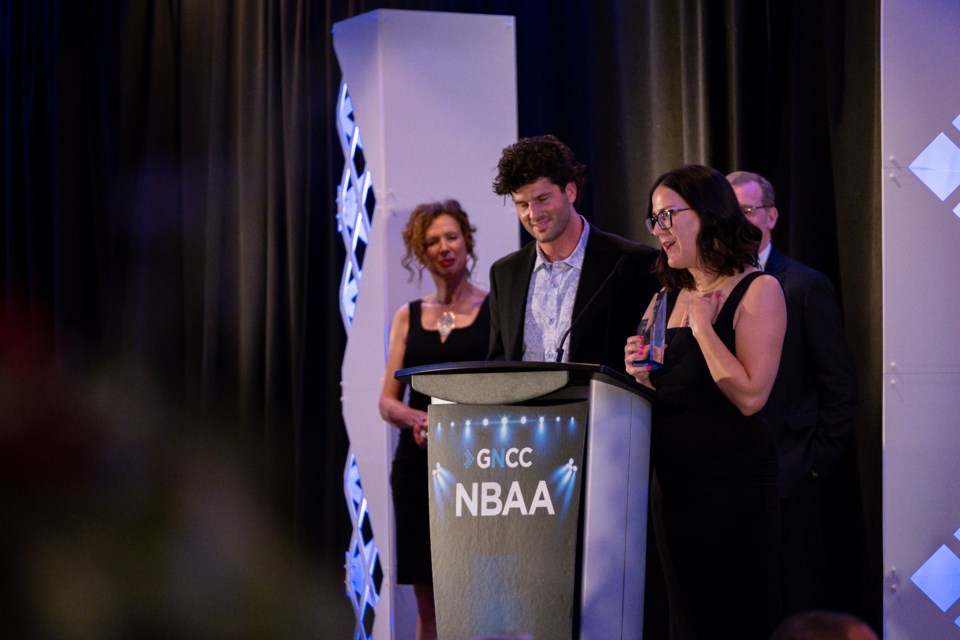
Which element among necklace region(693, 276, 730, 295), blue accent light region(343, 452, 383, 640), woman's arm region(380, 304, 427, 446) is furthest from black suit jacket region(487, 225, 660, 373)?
blue accent light region(343, 452, 383, 640)

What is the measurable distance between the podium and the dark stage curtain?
175cm

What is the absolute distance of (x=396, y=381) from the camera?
354 centimetres

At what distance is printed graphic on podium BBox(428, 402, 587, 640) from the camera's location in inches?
74.3

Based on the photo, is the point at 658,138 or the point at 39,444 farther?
the point at 39,444

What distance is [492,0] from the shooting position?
14.2 ft

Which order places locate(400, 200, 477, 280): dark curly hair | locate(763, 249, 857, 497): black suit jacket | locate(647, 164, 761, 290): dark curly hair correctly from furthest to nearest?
locate(400, 200, 477, 280): dark curly hair → locate(763, 249, 857, 497): black suit jacket → locate(647, 164, 761, 290): dark curly hair

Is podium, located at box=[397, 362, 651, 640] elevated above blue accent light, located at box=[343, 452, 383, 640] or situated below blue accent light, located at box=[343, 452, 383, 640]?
above

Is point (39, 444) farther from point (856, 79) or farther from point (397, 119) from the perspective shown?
point (856, 79)

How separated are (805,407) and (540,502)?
1503 mm

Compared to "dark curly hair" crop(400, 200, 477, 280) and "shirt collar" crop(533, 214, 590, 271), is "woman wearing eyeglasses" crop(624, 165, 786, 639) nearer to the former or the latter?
"shirt collar" crop(533, 214, 590, 271)

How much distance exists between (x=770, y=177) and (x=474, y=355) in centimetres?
116

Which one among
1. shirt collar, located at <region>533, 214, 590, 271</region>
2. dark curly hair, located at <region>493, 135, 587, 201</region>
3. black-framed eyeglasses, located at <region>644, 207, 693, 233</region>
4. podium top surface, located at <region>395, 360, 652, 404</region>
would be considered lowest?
podium top surface, located at <region>395, 360, 652, 404</region>

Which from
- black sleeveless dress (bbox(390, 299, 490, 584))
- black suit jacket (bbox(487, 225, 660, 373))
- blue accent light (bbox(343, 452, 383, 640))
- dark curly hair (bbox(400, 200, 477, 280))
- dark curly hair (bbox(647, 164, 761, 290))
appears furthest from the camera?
blue accent light (bbox(343, 452, 383, 640))

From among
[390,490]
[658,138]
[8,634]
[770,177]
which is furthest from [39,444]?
[770,177]
